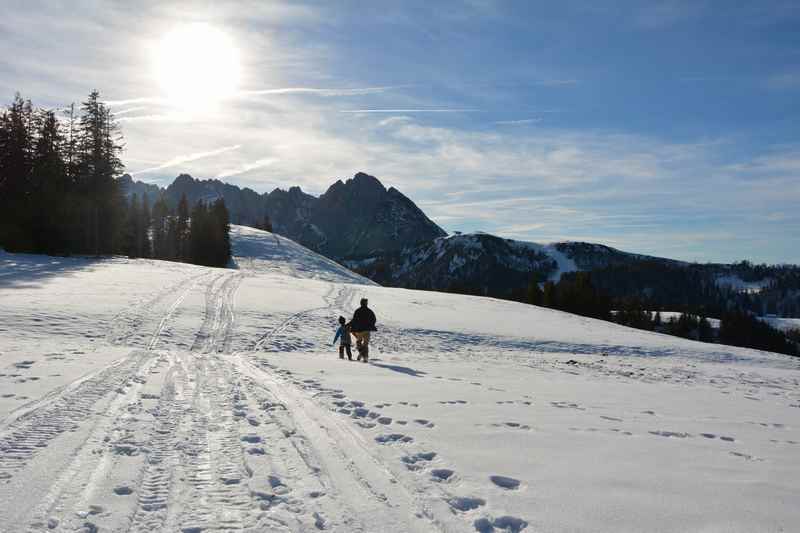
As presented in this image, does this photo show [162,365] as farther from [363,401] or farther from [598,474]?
[598,474]

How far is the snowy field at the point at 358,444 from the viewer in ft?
15.4

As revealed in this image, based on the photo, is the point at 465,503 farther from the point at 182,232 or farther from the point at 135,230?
the point at 182,232

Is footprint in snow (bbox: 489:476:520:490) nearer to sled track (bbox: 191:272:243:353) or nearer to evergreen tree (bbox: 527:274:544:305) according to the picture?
sled track (bbox: 191:272:243:353)

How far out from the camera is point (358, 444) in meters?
6.95

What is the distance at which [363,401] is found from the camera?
9734 millimetres

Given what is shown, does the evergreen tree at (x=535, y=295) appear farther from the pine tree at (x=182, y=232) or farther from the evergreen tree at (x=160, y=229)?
the evergreen tree at (x=160, y=229)

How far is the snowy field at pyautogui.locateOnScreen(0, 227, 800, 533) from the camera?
15.4 feet

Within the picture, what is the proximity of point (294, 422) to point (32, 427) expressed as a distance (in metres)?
3.74

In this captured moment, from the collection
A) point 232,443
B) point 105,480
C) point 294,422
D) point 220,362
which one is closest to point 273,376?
point 220,362

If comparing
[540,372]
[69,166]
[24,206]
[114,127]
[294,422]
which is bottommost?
[540,372]

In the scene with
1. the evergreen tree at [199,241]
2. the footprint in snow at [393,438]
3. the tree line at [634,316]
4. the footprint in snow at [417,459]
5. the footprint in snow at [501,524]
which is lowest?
the tree line at [634,316]

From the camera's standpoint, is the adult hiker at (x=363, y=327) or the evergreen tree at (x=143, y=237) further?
the evergreen tree at (x=143, y=237)

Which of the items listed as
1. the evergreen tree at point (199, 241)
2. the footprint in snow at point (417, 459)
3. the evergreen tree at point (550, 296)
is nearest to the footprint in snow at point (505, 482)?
the footprint in snow at point (417, 459)

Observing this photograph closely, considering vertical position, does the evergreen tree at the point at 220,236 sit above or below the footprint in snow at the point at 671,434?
above
